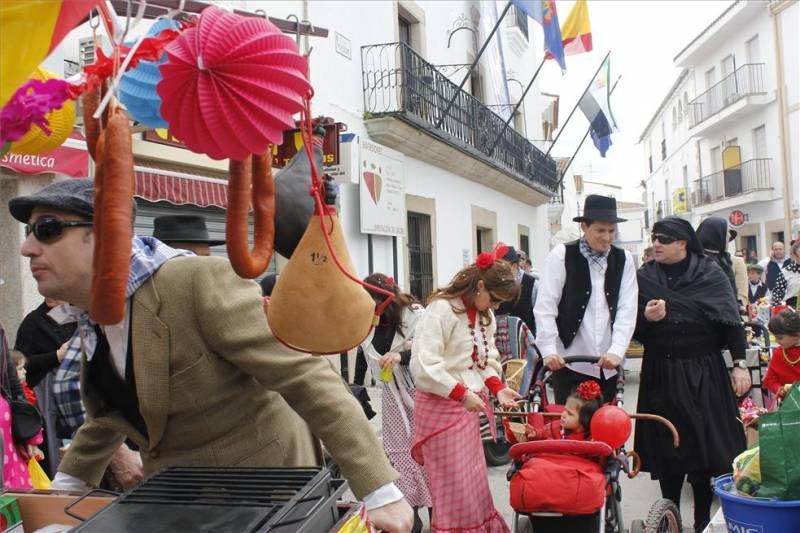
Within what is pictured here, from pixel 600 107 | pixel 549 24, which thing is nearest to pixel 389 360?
pixel 549 24

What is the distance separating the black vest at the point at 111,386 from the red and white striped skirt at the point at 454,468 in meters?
2.57

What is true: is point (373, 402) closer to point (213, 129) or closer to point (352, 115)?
point (352, 115)

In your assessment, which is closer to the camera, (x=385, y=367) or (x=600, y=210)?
(x=600, y=210)

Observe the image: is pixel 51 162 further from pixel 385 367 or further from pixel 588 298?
pixel 588 298

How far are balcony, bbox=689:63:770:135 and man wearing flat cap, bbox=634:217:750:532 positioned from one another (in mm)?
27870

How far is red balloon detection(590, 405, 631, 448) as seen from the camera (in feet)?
12.0

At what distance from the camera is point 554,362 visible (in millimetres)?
4434

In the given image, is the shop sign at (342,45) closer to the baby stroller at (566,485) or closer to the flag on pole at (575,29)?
the flag on pole at (575,29)

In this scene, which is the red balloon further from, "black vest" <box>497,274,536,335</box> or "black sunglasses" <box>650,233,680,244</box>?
"black vest" <box>497,274,536,335</box>

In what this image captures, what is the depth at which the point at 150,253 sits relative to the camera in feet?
7.14

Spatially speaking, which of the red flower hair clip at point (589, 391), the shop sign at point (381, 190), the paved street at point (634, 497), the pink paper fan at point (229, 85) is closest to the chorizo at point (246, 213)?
the pink paper fan at point (229, 85)

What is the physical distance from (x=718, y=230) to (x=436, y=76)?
8279mm

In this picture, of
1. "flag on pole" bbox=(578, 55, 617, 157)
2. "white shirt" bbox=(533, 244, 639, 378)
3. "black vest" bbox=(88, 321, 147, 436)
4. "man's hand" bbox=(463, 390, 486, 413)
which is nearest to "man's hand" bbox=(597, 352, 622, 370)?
"white shirt" bbox=(533, 244, 639, 378)

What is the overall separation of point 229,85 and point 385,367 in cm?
422
